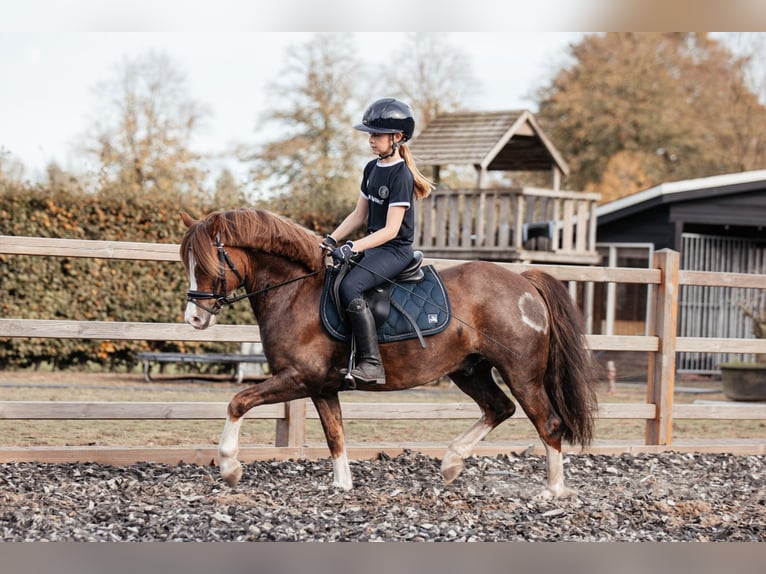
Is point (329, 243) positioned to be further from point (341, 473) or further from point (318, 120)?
point (318, 120)

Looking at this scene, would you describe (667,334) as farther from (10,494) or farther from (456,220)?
(456,220)

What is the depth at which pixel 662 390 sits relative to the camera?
28.6 ft

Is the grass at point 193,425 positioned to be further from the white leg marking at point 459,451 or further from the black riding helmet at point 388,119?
the black riding helmet at point 388,119

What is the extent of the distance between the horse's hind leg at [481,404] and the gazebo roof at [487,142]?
12.0 metres

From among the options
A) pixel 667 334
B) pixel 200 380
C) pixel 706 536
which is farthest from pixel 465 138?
pixel 706 536

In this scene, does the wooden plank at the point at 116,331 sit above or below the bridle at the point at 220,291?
below

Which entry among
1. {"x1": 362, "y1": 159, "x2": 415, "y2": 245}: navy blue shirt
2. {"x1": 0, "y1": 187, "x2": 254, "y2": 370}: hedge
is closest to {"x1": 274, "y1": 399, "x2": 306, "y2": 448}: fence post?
{"x1": 362, "y1": 159, "x2": 415, "y2": 245}: navy blue shirt

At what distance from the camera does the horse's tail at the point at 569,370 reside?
6707mm

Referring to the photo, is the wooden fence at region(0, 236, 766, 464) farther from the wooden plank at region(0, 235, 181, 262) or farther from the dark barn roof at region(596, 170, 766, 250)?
the dark barn roof at region(596, 170, 766, 250)

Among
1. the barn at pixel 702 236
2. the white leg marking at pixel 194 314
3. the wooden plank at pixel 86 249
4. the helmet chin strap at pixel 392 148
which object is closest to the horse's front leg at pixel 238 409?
the white leg marking at pixel 194 314

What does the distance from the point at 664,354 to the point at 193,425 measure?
16.9 feet

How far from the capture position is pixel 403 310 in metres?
6.32

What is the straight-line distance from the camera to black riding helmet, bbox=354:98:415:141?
19.9ft

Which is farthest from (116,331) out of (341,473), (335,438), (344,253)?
(344,253)
